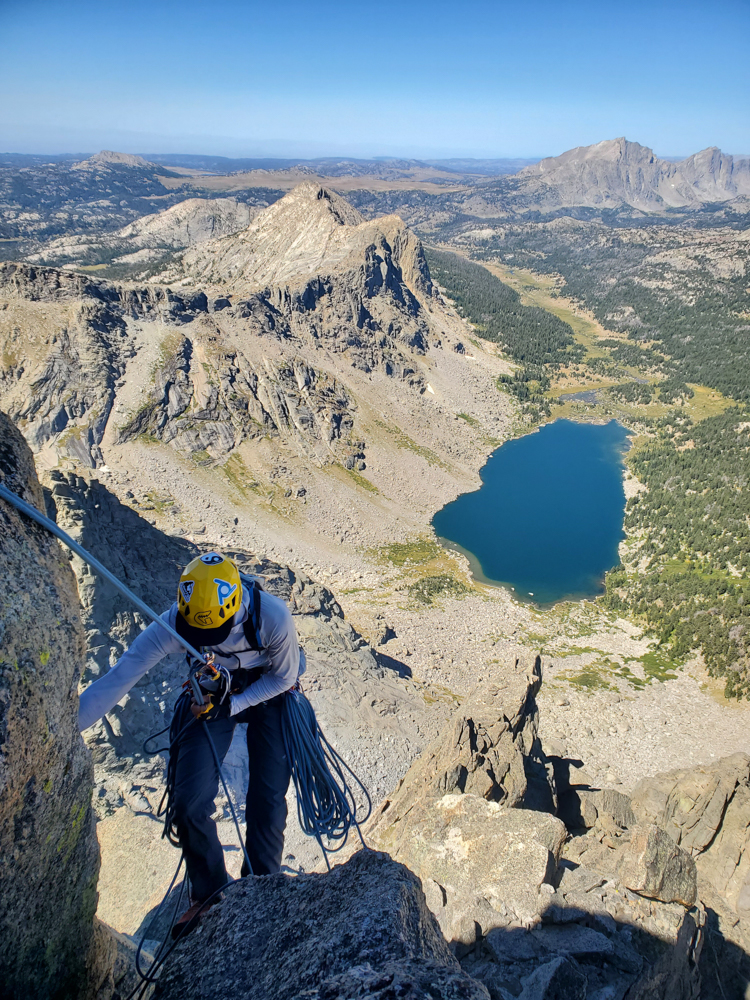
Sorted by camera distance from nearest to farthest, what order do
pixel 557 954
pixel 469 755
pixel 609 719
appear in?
pixel 557 954 → pixel 469 755 → pixel 609 719

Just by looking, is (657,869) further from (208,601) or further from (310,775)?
(208,601)

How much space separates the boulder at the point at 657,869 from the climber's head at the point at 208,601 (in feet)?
30.5

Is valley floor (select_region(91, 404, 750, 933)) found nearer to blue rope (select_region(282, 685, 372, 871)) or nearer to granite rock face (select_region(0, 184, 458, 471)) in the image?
granite rock face (select_region(0, 184, 458, 471))

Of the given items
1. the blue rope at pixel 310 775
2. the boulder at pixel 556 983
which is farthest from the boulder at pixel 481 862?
the blue rope at pixel 310 775

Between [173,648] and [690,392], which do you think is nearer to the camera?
[173,648]

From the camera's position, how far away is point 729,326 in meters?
124

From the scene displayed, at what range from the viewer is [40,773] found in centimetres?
340

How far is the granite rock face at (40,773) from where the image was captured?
3.13 metres

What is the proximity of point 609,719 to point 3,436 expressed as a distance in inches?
1241

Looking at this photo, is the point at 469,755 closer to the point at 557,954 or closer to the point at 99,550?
the point at 557,954

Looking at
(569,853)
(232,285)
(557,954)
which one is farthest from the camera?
(232,285)

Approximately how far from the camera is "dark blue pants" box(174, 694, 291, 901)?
5.01m

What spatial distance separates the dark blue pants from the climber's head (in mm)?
1250

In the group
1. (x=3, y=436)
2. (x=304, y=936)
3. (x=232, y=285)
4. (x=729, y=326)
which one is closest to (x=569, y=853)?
(x=304, y=936)
